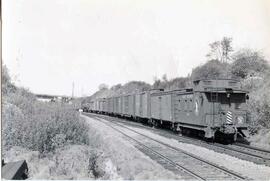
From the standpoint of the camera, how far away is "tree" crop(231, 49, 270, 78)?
107ft

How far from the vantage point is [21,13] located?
387 inches

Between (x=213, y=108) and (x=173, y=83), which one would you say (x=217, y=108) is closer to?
(x=213, y=108)

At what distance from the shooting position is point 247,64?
33.9m

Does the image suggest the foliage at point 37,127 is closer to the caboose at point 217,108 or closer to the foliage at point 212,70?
the caboose at point 217,108

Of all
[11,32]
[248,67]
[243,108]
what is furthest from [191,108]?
[248,67]

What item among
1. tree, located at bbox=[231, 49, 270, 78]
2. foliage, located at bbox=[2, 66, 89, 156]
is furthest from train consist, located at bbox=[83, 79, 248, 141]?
tree, located at bbox=[231, 49, 270, 78]

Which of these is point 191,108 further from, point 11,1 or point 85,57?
point 11,1

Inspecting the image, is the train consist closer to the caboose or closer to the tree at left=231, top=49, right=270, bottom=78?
the caboose

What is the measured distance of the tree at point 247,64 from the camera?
32.6m

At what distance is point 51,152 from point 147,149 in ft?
13.9

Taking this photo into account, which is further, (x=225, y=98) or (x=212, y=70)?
(x=212, y=70)

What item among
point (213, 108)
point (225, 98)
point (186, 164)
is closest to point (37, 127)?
point (186, 164)

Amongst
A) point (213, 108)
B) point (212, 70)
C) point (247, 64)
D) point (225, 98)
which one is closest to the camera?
point (213, 108)

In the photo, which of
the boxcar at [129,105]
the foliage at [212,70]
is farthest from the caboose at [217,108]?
the foliage at [212,70]
